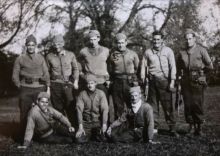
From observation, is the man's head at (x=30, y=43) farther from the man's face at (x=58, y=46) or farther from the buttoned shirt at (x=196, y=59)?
the buttoned shirt at (x=196, y=59)

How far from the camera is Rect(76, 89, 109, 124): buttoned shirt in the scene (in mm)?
6129

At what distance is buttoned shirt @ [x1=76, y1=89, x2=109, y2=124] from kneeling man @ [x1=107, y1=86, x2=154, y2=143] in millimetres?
355

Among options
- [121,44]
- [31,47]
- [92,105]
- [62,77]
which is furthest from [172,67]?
[31,47]

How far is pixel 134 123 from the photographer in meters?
5.88

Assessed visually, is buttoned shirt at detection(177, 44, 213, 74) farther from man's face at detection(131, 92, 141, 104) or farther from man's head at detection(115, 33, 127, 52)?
man's face at detection(131, 92, 141, 104)

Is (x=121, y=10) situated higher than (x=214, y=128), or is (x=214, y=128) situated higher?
(x=121, y=10)

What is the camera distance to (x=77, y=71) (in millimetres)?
6684

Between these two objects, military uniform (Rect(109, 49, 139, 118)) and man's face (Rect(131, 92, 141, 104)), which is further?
military uniform (Rect(109, 49, 139, 118))

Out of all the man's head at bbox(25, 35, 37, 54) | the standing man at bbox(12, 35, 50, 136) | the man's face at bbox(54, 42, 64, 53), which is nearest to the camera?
the man's head at bbox(25, 35, 37, 54)

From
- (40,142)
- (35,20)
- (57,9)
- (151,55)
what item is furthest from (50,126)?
(57,9)

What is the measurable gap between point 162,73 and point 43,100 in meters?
1.98

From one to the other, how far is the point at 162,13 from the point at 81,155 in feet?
40.6

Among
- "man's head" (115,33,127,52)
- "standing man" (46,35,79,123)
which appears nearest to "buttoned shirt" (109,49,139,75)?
"man's head" (115,33,127,52)

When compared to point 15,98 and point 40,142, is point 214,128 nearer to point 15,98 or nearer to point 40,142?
point 40,142
